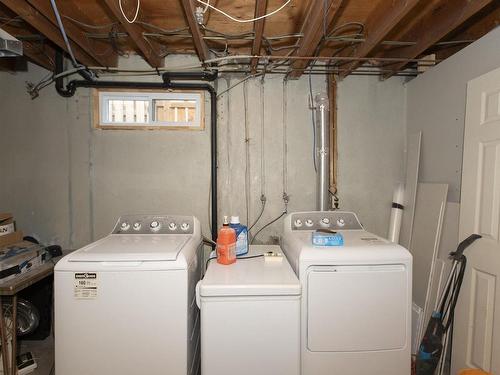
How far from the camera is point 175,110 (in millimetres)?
2369

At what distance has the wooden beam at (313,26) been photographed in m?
1.43

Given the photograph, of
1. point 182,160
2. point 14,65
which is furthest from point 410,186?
point 14,65

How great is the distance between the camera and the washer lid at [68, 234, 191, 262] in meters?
1.31

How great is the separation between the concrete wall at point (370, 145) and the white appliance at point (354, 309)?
108cm

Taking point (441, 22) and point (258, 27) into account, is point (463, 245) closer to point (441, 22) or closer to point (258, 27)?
point (441, 22)

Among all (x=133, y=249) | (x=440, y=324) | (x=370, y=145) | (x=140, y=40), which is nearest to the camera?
(x=133, y=249)

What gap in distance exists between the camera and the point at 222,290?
1286 millimetres

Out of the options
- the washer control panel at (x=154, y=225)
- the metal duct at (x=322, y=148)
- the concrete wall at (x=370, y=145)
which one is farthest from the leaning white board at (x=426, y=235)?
the washer control panel at (x=154, y=225)

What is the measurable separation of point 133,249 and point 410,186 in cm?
214

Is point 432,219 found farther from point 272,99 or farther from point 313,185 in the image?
point 272,99

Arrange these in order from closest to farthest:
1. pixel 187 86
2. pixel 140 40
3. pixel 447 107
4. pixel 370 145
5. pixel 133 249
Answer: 1. pixel 133 249
2. pixel 140 40
3. pixel 447 107
4. pixel 187 86
5. pixel 370 145

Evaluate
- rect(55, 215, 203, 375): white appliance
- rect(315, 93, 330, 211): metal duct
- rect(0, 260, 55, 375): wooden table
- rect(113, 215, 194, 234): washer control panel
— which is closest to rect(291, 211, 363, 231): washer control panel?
rect(315, 93, 330, 211): metal duct

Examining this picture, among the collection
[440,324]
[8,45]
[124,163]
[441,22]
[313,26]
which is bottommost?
[440,324]

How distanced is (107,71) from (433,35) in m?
2.45
